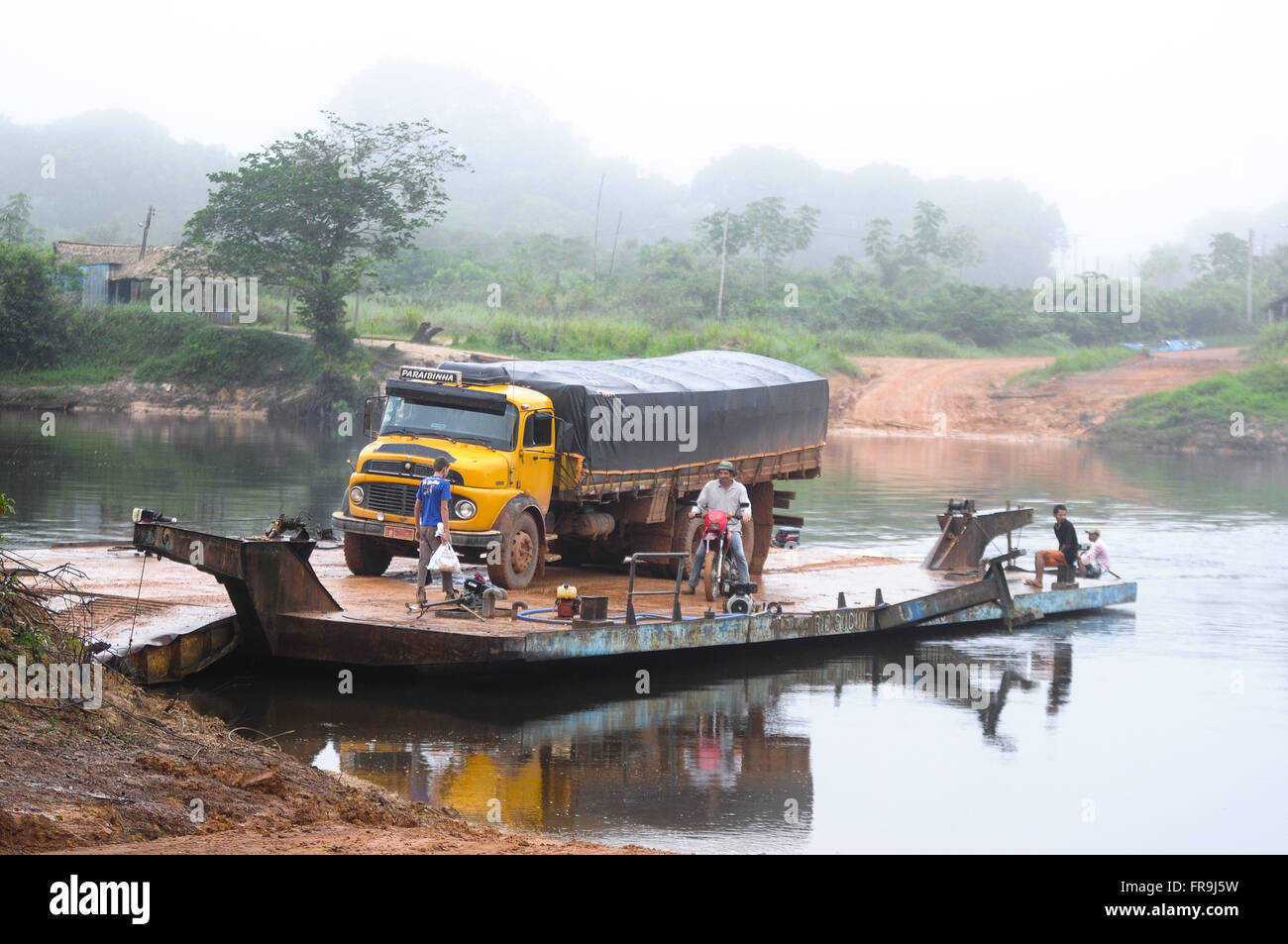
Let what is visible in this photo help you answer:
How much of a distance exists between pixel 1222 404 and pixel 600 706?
4894cm

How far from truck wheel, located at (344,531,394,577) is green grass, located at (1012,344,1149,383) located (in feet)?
167

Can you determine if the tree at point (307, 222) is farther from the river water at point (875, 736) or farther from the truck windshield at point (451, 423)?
the truck windshield at point (451, 423)

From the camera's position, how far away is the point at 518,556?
16.1 meters

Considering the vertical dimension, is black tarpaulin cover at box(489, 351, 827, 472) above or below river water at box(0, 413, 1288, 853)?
above

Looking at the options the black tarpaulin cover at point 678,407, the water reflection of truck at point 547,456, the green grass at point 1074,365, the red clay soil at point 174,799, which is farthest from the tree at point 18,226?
the red clay soil at point 174,799

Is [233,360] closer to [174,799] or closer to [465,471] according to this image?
[465,471]

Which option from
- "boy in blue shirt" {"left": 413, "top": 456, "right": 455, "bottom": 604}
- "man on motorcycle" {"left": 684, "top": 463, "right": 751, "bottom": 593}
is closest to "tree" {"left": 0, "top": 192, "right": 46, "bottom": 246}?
"man on motorcycle" {"left": 684, "top": 463, "right": 751, "bottom": 593}

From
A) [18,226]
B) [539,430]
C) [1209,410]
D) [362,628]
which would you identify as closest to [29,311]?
[18,226]

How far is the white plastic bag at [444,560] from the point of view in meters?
14.1

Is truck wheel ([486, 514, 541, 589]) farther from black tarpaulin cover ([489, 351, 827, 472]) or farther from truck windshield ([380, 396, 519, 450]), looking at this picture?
black tarpaulin cover ([489, 351, 827, 472])
